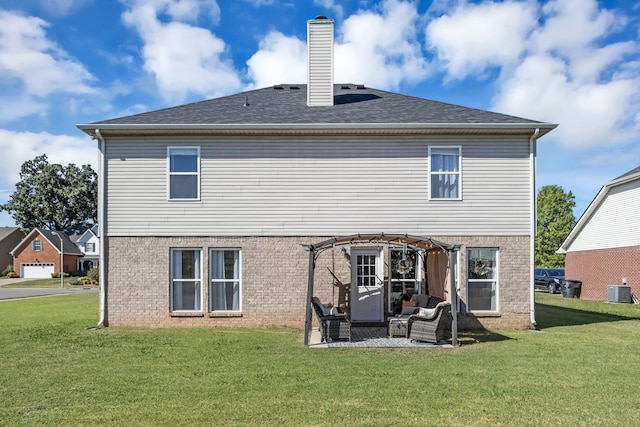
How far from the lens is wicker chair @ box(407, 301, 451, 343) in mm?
10492

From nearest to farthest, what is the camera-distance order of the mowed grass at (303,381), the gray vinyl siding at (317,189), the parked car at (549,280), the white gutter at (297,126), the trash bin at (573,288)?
the mowed grass at (303,381), the white gutter at (297,126), the gray vinyl siding at (317,189), the trash bin at (573,288), the parked car at (549,280)

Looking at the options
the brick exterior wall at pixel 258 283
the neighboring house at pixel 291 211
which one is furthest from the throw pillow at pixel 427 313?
the brick exterior wall at pixel 258 283

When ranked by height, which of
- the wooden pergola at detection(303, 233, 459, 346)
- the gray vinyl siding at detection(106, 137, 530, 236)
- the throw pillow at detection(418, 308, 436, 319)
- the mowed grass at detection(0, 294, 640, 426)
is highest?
the gray vinyl siding at detection(106, 137, 530, 236)

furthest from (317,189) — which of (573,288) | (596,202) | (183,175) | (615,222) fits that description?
(573,288)

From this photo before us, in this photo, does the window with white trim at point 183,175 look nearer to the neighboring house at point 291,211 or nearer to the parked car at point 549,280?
the neighboring house at point 291,211

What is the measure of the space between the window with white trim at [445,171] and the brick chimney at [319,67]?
3.75 metres

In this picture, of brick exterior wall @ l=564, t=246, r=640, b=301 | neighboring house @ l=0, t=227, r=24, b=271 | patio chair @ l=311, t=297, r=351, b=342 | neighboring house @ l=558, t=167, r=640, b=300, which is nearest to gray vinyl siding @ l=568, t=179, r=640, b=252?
neighboring house @ l=558, t=167, r=640, b=300

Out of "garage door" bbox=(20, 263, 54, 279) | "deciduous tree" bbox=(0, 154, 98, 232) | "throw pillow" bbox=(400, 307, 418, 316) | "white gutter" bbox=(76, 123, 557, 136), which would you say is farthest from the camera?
"deciduous tree" bbox=(0, 154, 98, 232)

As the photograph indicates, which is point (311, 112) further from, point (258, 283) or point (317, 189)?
point (258, 283)

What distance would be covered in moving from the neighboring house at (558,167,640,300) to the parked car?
1.52 metres

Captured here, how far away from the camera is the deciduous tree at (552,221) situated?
48312mm

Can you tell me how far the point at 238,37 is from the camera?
55.6 feet

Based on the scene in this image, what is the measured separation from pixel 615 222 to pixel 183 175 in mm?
22024

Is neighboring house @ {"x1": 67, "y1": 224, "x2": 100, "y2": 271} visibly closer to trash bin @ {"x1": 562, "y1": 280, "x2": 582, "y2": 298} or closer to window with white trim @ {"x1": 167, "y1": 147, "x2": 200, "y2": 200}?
window with white trim @ {"x1": 167, "y1": 147, "x2": 200, "y2": 200}
